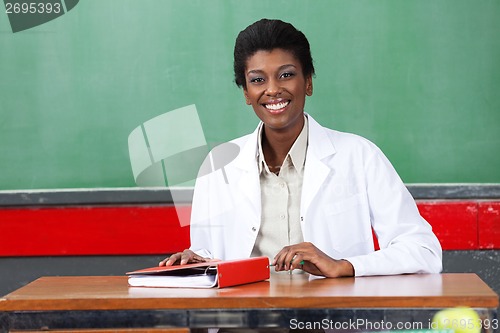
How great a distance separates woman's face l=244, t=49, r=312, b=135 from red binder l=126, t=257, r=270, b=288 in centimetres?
62

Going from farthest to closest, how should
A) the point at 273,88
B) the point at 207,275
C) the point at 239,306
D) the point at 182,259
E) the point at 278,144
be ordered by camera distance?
1. the point at 278,144
2. the point at 273,88
3. the point at 182,259
4. the point at 207,275
5. the point at 239,306

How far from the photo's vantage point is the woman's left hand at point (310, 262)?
2.01 meters

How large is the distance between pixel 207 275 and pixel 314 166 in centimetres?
72

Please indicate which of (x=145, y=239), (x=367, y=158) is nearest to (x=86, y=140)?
(x=145, y=239)

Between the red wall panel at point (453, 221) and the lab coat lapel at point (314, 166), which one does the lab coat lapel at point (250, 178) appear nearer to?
the lab coat lapel at point (314, 166)

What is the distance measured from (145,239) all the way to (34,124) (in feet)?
2.12

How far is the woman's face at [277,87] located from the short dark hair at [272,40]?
0.06 feet

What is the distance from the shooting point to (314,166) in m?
2.48

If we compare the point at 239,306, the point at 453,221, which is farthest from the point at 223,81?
the point at 239,306

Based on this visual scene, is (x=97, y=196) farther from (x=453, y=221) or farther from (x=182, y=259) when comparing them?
(x=453, y=221)

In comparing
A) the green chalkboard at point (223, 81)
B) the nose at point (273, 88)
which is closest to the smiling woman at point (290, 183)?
the nose at point (273, 88)

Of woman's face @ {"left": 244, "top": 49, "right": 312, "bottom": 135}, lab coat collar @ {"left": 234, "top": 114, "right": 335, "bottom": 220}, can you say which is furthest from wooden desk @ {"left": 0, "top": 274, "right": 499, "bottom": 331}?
woman's face @ {"left": 244, "top": 49, "right": 312, "bottom": 135}

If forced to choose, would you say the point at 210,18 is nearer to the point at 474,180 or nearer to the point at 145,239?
the point at 145,239

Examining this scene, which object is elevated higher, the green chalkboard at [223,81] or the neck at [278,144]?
the green chalkboard at [223,81]
